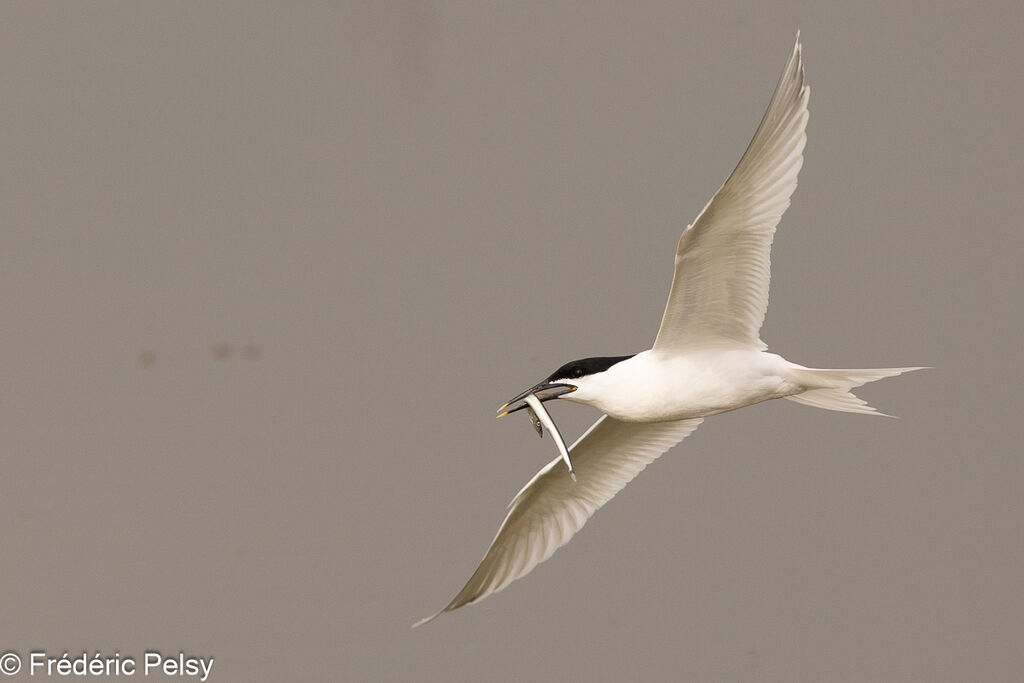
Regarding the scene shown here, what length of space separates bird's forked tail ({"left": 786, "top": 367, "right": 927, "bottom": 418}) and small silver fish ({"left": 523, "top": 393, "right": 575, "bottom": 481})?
623mm

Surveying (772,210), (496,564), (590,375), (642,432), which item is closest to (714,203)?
(772,210)

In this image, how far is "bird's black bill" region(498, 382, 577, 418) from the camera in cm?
293

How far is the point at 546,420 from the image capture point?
9.69ft

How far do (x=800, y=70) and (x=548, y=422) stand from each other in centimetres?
111

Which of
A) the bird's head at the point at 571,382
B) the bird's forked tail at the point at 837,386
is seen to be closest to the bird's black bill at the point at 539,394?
the bird's head at the point at 571,382

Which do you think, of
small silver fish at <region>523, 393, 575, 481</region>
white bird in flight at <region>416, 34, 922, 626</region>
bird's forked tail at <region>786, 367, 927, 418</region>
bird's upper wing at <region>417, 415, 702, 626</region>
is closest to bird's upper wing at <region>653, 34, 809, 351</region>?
white bird in flight at <region>416, 34, 922, 626</region>

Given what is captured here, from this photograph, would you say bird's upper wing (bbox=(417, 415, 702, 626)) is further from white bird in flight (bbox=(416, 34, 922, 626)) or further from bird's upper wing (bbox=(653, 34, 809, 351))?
bird's upper wing (bbox=(653, 34, 809, 351))

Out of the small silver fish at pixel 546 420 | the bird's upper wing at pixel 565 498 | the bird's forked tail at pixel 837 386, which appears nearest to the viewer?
the bird's forked tail at pixel 837 386

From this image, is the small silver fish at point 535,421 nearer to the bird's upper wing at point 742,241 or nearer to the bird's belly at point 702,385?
the bird's belly at point 702,385

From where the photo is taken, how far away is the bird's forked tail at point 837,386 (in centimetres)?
276

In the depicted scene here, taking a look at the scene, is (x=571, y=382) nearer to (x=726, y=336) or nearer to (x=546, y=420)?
(x=546, y=420)

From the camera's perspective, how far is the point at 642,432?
326 centimetres

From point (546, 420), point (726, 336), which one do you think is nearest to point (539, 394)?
point (546, 420)

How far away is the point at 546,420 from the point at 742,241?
27.7 inches
